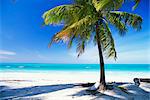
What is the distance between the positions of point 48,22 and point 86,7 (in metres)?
1.65

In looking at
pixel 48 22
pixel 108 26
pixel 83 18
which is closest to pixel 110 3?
pixel 83 18

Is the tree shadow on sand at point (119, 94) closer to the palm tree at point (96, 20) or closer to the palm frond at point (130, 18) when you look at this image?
the palm tree at point (96, 20)

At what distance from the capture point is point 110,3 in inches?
288

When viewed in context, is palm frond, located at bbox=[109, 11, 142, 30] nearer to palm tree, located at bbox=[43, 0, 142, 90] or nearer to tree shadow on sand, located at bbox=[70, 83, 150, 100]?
palm tree, located at bbox=[43, 0, 142, 90]

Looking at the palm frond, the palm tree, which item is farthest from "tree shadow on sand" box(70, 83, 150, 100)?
the palm frond

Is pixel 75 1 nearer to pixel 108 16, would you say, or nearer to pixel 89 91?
pixel 108 16

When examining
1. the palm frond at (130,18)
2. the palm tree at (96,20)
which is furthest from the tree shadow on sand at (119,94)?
the palm frond at (130,18)

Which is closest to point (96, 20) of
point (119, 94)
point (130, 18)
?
point (130, 18)

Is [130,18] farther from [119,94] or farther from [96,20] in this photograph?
[119,94]

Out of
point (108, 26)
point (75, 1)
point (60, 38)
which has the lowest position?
point (60, 38)

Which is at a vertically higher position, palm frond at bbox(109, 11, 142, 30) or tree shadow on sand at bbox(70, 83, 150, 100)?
palm frond at bbox(109, 11, 142, 30)

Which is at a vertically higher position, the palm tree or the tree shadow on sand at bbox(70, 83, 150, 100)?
the palm tree

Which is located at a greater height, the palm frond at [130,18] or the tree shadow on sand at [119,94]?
the palm frond at [130,18]

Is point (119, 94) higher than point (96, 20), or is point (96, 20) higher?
point (96, 20)
